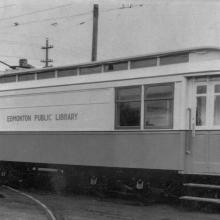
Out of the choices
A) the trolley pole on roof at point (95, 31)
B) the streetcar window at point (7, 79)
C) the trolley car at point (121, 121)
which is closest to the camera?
the trolley car at point (121, 121)

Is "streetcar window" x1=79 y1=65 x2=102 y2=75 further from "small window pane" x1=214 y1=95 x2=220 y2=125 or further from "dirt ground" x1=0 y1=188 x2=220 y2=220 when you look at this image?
"small window pane" x1=214 y1=95 x2=220 y2=125

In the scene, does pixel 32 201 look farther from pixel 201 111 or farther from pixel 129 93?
pixel 201 111

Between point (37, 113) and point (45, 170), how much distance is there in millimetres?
1533

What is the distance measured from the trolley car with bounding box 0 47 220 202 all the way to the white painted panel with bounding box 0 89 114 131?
0.08 feet

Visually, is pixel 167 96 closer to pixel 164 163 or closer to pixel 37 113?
pixel 164 163

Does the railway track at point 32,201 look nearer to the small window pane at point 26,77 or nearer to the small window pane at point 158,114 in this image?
the small window pane at point 158,114

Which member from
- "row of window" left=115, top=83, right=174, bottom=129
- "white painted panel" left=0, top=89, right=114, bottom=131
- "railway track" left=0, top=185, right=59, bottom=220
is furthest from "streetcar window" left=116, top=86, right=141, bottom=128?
"railway track" left=0, top=185, right=59, bottom=220

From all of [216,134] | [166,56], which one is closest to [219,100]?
[216,134]

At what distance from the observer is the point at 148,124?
39.5 feet

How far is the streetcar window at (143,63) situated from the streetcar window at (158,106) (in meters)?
0.56

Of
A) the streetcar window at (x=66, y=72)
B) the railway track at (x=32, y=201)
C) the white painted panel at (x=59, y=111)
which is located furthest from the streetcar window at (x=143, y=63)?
the railway track at (x=32, y=201)

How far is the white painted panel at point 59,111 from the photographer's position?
42.2 feet

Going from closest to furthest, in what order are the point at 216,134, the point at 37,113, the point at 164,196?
the point at 216,134 → the point at 164,196 → the point at 37,113

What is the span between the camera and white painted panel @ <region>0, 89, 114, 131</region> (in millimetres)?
12875
